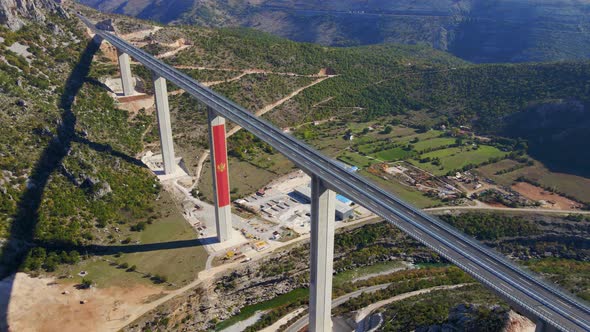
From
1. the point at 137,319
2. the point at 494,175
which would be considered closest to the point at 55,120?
the point at 137,319

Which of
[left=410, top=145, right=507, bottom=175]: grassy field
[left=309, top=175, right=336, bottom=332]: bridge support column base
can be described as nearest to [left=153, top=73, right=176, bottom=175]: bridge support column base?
[left=309, top=175, right=336, bottom=332]: bridge support column base

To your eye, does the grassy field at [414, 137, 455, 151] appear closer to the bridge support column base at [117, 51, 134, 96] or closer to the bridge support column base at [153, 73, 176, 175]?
the bridge support column base at [153, 73, 176, 175]

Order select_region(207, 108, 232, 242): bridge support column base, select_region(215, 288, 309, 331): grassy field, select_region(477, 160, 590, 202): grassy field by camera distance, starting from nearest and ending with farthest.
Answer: select_region(215, 288, 309, 331): grassy field, select_region(207, 108, 232, 242): bridge support column base, select_region(477, 160, 590, 202): grassy field

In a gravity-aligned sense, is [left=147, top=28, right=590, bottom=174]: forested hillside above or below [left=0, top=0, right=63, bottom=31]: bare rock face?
below

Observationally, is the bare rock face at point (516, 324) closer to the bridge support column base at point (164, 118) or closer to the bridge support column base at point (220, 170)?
the bridge support column base at point (220, 170)

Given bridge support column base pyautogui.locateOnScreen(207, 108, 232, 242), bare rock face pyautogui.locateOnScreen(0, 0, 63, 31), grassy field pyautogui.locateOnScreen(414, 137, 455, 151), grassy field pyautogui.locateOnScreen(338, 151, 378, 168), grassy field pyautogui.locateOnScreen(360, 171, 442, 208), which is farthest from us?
grassy field pyautogui.locateOnScreen(414, 137, 455, 151)

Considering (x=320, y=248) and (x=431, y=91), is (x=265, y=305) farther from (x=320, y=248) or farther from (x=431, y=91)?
(x=431, y=91)

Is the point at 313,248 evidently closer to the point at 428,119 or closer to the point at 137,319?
the point at 137,319
